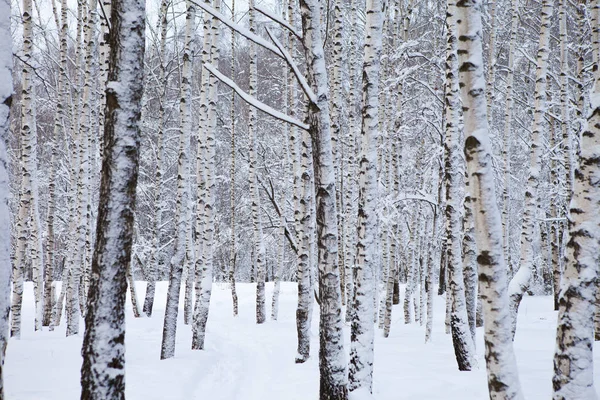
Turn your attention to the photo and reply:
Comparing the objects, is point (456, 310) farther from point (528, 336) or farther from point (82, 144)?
point (82, 144)

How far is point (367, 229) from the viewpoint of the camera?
525 centimetres

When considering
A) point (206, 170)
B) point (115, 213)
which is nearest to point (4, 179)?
point (115, 213)

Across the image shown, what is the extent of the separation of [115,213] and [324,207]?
2.20 meters

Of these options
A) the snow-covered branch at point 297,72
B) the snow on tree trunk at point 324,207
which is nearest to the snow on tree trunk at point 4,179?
the snow-covered branch at point 297,72

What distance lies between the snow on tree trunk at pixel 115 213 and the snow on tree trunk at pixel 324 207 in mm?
1861

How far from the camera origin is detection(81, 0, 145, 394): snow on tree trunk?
11.6 feet

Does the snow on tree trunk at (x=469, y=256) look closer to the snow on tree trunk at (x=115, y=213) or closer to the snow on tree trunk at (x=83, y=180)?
the snow on tree trunk at (x=115, y=213)

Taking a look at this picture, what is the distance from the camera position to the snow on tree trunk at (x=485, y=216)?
11.2 ft

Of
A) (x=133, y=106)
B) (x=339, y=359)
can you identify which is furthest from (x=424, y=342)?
(x=133, y=106)

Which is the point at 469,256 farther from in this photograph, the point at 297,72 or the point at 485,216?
the point at 297,72

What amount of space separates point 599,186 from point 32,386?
21.3 ft

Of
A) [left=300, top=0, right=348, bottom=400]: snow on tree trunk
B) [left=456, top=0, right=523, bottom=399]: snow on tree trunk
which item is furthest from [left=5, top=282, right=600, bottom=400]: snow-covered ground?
[left=456, top=0, right=523, bottom=399]: snow on tree trunk

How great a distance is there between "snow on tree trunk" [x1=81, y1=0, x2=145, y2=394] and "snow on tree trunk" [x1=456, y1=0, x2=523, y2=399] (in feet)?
9.01

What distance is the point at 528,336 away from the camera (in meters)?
11.4
